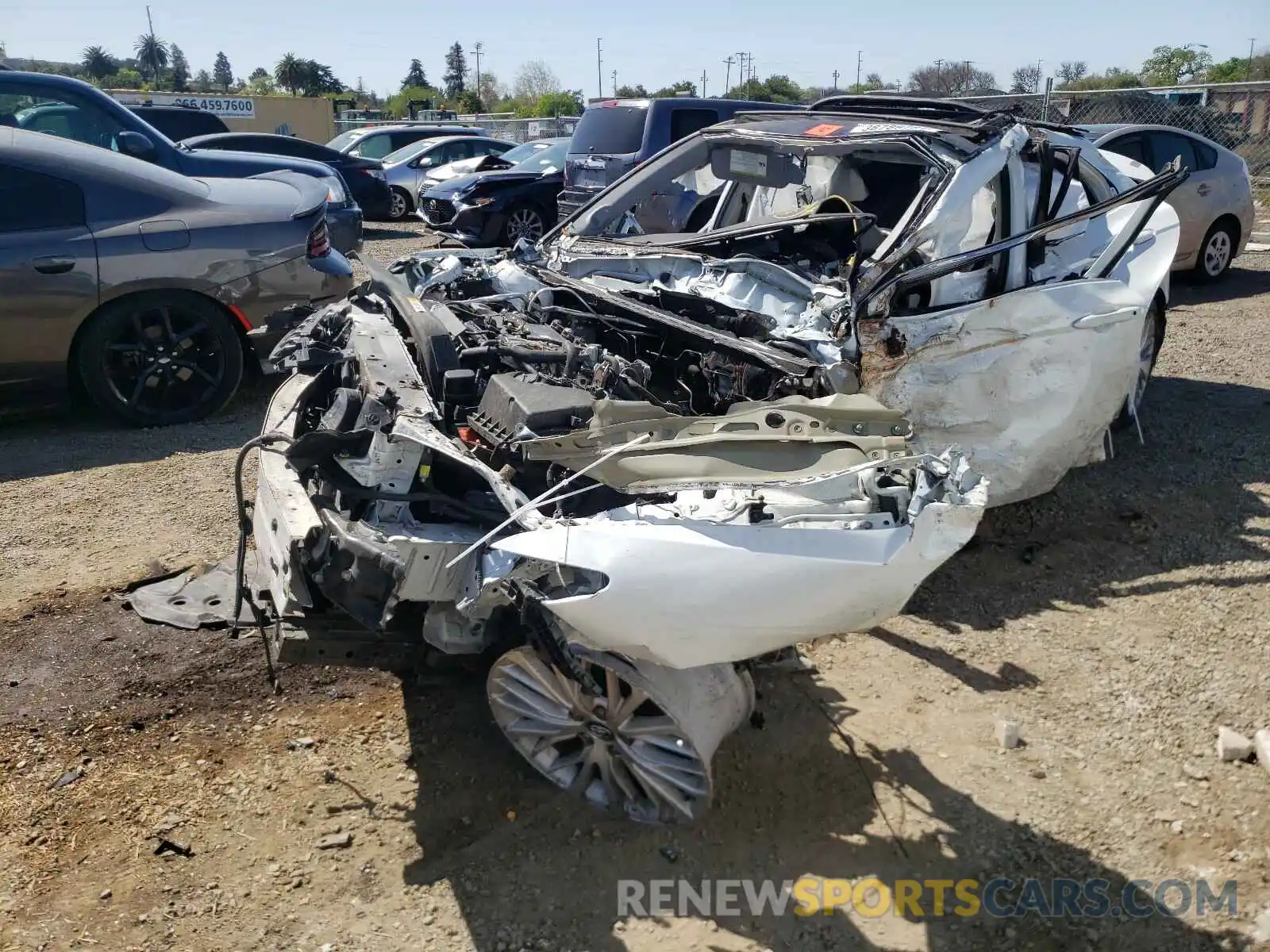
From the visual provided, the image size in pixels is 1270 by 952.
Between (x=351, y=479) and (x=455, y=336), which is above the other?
(x=455, y=336)

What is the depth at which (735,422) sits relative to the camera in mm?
2875

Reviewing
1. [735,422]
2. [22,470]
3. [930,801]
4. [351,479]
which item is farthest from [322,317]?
[930,801]

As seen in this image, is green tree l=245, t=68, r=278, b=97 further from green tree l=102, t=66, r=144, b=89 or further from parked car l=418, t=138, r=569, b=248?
parked car l=418, t=138, r=569, b=248

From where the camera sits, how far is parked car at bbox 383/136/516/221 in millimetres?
15828

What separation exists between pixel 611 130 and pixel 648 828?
885 cm

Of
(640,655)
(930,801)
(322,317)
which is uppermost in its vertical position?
(322,317)

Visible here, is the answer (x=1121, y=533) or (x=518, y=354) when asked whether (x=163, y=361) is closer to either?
(x=518, y=354)

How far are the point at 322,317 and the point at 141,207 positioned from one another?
258cm

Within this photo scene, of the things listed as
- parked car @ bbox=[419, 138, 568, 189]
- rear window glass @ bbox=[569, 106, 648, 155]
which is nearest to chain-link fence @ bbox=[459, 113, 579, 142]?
parked car @ bbox=[419, 138, 568, 189]

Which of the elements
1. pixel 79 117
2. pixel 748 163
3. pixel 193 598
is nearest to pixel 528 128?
pixel 79 117

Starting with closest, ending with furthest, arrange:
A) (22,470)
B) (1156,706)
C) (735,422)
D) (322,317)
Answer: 1. (735,422)
2. (1156,706)
3. (322,317)
4. (22,470)

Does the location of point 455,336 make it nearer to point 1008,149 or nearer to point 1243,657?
point 1008,149

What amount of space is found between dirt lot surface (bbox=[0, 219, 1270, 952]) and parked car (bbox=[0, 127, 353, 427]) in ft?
5.44

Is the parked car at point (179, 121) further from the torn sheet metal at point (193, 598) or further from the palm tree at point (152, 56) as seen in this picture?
the palm tree at point (152, 56)
